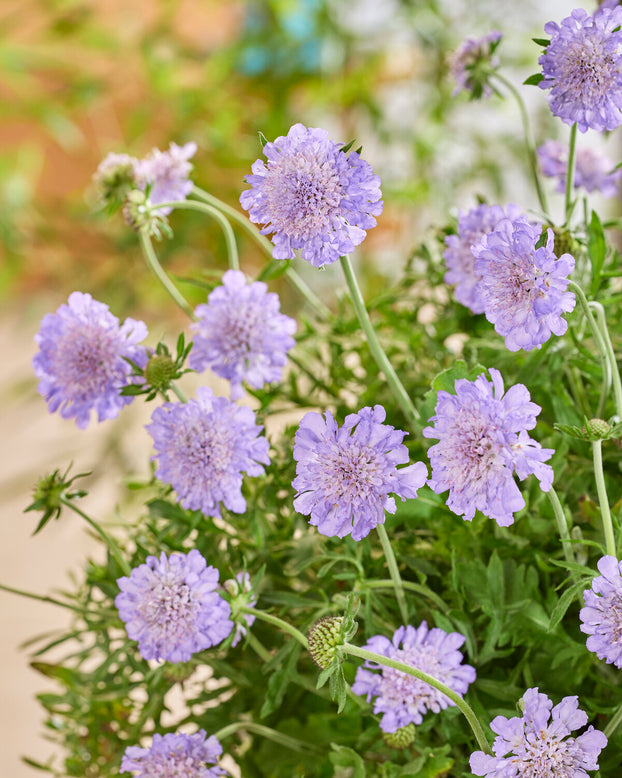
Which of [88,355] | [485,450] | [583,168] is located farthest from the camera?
[583,168]

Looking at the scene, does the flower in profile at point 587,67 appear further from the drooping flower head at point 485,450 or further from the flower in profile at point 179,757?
the flower in profile at point 179,757

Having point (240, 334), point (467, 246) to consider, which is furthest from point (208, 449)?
point (467, 246)

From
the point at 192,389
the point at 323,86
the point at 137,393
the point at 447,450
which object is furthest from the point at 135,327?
the point at 323,86

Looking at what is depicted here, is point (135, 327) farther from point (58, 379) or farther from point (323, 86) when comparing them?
point (323, 86)

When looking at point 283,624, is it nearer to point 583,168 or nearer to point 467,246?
point 467,246

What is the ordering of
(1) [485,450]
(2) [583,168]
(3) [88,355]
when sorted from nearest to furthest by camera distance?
(1) [485,450] → (3) [88,355] → (2) [583,168]

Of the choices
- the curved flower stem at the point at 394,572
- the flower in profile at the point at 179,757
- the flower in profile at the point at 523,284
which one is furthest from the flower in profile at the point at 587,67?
the flower in profile at the point at 179,757
